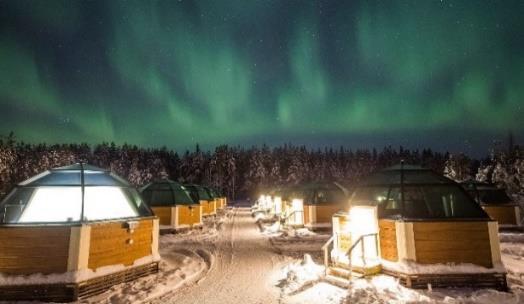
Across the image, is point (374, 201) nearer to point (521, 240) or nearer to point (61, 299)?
point (61, 299)

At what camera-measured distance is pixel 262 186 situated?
3182 inches

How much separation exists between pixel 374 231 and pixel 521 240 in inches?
618

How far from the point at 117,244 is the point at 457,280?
11.5 metres

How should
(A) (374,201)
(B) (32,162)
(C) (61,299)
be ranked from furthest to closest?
(B) (32,162), (A) (374,201), (C) (61,299)

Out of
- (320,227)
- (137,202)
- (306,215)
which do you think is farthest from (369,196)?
(306,215)

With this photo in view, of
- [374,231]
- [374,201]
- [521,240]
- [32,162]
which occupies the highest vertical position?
[32,162]

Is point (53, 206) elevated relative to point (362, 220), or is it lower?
elevated

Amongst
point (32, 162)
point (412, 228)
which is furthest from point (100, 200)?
point (32, 162)

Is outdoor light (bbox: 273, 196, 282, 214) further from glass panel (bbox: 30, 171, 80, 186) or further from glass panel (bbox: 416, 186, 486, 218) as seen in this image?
glass panel (bbox: 30, 171, 80, 186)

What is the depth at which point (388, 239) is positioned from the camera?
33.7 ft

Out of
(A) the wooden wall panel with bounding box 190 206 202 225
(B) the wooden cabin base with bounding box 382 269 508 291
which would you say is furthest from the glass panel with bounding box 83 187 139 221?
(A) the wooden wall panel with bounding box 190 206 202 225

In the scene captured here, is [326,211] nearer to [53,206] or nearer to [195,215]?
[195,215]

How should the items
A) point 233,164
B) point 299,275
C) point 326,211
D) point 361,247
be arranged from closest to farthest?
1. point 361,247
2. point 299,275
3. point 326,211
4. point 233,164

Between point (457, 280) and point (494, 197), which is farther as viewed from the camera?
point (494, 197)
